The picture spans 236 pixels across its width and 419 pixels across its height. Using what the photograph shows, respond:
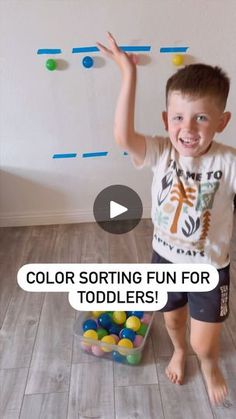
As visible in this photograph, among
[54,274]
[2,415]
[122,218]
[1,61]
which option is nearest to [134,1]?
[1,61]

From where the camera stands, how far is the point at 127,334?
4.14 ft

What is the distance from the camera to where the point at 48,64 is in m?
1.72

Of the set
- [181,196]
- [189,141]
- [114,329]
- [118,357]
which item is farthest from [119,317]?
[189,141]

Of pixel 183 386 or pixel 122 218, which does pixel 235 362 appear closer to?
pixel 183 386

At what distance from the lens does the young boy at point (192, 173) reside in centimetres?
74

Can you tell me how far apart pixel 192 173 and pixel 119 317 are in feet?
2.38

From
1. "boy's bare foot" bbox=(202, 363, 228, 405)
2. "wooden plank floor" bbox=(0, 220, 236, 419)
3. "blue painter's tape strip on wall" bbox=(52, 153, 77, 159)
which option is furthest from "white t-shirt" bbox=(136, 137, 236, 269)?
"blue painter's tape strip on wall" bbox=(52, 153, 77, 159)

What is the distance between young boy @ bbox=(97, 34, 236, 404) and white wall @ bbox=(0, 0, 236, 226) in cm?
105

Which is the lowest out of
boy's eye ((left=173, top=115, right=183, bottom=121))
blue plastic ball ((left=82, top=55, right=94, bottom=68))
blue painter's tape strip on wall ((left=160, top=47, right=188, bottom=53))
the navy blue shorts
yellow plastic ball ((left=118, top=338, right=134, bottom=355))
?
yellow plastic ball ((left=118, top=338, right=134, bottom=355))

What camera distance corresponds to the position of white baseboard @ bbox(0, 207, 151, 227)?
83.2 inches

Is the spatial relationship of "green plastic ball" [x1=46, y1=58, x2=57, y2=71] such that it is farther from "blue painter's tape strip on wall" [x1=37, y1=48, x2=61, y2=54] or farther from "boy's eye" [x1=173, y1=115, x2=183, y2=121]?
"boy's eye" [x1=173, y1=115, x2=183, y2=121]

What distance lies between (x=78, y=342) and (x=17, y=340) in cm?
22

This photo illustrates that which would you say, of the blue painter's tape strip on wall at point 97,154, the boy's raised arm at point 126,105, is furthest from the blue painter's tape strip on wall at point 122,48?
the boy's raised arm at point 126,105

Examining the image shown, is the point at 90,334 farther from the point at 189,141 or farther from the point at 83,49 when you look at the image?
the point at 83,49
